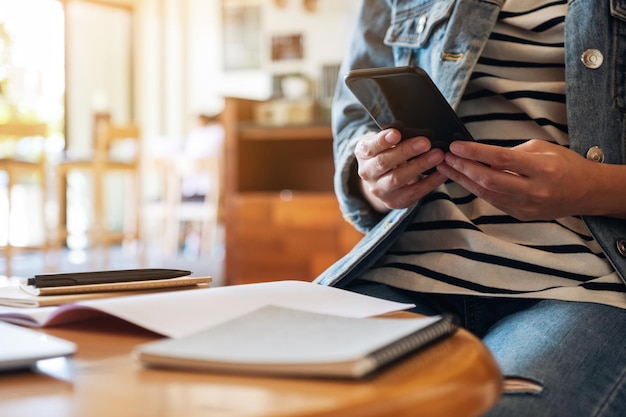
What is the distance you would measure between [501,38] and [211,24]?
6.60m

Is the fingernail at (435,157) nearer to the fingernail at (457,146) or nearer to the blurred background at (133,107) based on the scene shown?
the fingernail at (457,146)

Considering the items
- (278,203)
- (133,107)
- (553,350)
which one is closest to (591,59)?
(553,350)

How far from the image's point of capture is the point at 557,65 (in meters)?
0.86

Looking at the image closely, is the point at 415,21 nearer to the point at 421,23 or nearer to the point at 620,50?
the point at 421,23

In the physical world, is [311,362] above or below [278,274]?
above

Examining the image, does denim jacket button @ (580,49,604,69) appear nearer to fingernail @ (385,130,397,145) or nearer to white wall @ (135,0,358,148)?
fingernail @ (385,130,397,145)

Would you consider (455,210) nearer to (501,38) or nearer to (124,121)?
(501,38)

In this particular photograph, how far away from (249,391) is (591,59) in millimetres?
595

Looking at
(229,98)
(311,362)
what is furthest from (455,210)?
(229,98)

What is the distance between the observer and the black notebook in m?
0.37

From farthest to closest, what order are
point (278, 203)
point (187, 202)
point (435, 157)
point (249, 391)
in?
point (187, 202)
point (278, 203)
point (435, 157)
point (249, 391)

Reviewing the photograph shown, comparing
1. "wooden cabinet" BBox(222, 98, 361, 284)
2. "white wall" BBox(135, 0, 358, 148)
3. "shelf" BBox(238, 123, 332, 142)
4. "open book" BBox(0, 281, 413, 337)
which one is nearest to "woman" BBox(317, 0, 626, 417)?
"open book" BBox(0, 281, 413, 337)

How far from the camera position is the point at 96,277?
65 centimetres

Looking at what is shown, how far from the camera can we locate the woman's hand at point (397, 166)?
73 cm
